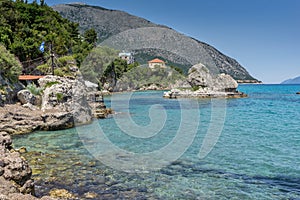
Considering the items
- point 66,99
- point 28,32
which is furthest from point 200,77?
point 66,99

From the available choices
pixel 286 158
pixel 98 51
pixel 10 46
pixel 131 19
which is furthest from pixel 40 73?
pixel 131 19

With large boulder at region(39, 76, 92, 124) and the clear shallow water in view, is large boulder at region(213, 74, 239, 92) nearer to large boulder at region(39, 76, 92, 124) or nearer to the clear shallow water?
large boulder at region(39, 76, 92, 124)

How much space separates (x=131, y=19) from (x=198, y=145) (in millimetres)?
180606

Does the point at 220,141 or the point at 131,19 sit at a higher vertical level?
the point at 131,19

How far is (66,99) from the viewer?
20.5 meters

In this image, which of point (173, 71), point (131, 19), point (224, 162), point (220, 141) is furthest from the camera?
point (131, 19)

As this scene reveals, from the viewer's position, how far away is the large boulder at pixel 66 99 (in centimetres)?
2016

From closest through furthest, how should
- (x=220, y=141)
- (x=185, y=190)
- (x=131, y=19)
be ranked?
(x=185, y=190) → (x=220, y=141) → (x=131, y=19)

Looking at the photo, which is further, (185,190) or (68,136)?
(68,136)

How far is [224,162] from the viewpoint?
11414 millimetres

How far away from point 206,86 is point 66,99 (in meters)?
55.7

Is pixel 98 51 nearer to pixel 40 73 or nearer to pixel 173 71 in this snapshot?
pixel 40 73

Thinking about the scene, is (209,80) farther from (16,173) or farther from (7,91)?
(16,173)

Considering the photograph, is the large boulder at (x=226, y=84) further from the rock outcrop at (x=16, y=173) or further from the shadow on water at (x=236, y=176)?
the rock outcrop at (x=16, y=173)
